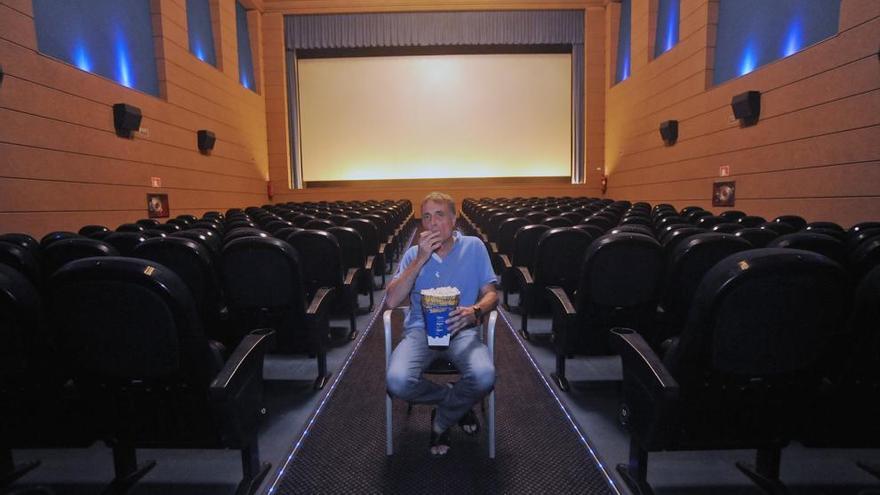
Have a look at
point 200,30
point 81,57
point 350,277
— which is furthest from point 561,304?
point 200,30

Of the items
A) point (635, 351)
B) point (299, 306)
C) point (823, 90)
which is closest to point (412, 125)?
point (823, 90)

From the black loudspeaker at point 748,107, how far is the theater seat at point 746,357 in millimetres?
6934

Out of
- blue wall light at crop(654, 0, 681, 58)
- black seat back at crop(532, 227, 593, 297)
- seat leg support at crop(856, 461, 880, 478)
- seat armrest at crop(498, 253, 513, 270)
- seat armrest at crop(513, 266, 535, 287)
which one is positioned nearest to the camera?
seat leg support at crop(856, 461, 880, 478)

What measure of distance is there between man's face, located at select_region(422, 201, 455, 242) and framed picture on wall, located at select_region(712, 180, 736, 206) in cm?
716

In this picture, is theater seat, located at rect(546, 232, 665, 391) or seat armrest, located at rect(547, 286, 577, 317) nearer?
theater seat, located at rect(546, 232, 665, 391)

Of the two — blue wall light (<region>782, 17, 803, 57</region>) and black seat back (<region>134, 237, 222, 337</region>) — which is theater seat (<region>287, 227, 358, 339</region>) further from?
blue wall light (<region>782, 17, 803, 57</region>)

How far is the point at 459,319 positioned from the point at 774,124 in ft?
23.0

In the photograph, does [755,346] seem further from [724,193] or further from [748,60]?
[748,60]

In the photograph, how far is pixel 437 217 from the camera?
2.01m

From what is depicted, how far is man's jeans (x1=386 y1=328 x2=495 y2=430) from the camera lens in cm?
183

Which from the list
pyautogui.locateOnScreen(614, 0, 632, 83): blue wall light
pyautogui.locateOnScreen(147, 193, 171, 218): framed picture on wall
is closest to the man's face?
pyautogui.locateOnScreen(147, 193, 171, 218): framed picture on wall

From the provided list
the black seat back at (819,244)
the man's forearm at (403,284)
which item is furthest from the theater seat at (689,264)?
A: the man's forearm at (403,284)

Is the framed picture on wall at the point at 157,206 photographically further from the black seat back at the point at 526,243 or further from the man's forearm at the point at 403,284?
the man's forearm at the point at 403,284

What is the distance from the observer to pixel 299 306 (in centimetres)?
241
